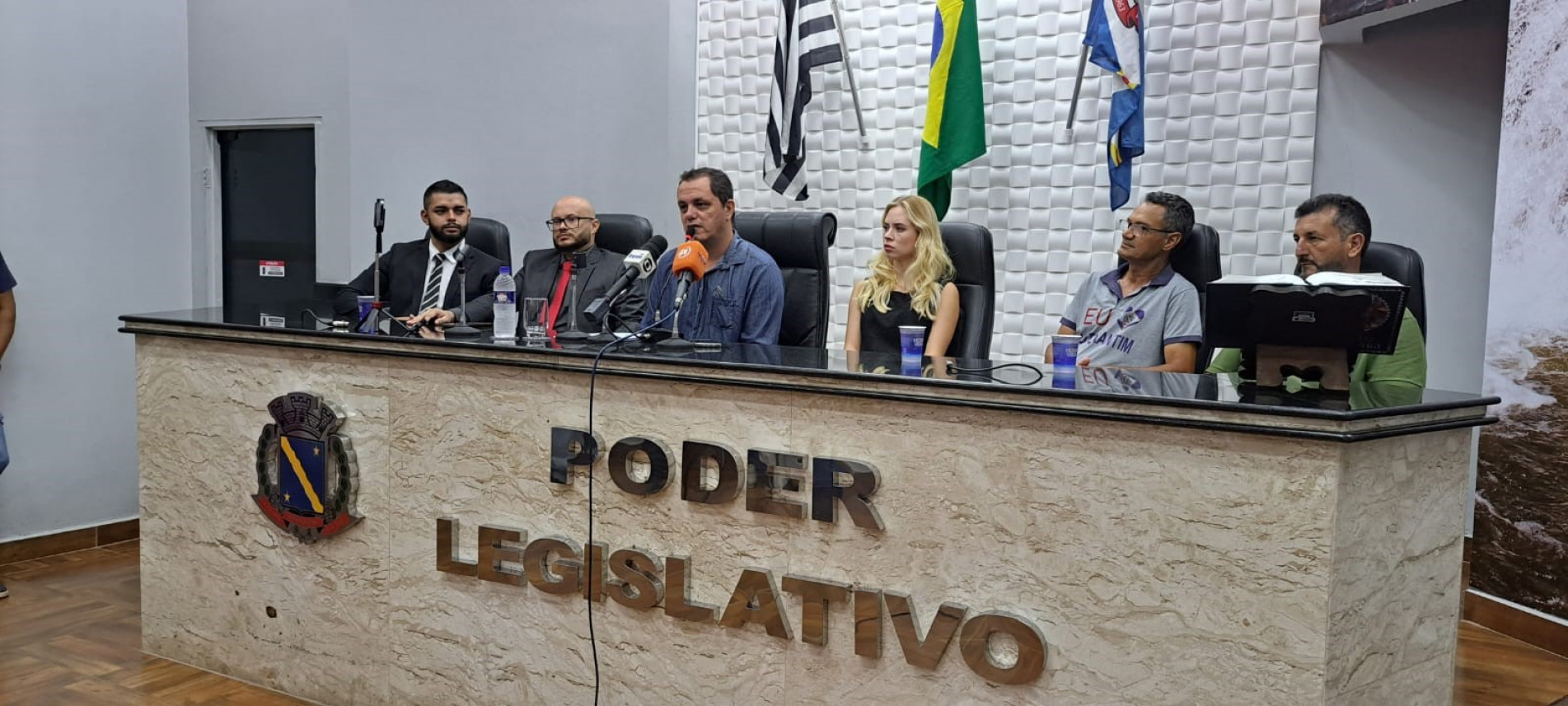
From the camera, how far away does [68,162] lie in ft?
16.5

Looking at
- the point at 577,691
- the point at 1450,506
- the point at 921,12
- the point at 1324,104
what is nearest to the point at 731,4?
the point at 921,12

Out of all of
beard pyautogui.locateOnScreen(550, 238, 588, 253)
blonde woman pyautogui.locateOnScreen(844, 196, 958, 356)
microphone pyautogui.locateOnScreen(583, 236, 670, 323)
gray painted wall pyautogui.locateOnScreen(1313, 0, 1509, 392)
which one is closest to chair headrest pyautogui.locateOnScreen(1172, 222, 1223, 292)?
blonde woman pyautogui.locateOnScreen(844, 196, 958, 356)

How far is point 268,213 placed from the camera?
5531mm

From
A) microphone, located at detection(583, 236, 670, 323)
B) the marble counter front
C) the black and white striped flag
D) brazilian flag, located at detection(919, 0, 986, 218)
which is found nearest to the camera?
the marble counter front

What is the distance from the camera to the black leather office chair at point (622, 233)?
15.6 feet

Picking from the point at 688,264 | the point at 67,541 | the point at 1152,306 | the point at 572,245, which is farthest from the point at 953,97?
the point at 67,541

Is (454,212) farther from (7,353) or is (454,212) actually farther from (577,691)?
(577,691)

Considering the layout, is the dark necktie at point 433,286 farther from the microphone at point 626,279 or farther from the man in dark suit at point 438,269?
the microphone at point 626,279

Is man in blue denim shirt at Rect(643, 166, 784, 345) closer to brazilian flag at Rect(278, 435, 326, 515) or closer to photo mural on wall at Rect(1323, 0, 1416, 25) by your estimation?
brazilian flag at Rect(278, 435, 326, 515)

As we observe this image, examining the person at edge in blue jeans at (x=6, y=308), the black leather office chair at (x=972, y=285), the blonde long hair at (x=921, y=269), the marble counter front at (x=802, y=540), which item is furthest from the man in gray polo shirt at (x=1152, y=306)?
the person at edge in blue jeans at (x=6, y=308)

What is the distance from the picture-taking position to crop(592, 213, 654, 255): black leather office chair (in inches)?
188

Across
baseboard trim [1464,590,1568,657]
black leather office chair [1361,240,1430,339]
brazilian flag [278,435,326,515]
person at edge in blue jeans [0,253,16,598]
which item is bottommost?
baseboard trim [1464,590,1568,657]

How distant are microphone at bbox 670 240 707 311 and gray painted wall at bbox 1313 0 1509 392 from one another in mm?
2732

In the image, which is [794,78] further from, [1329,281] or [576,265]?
[1329,281]
